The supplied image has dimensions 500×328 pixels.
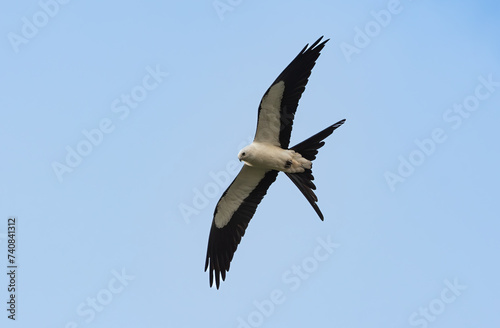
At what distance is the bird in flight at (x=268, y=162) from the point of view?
14.2 meters

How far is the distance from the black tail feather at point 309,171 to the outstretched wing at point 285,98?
443 mm

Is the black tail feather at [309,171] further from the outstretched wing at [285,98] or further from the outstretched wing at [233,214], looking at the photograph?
the outstretched wing at [233,214]

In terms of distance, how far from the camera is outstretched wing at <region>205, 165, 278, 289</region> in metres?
15.4

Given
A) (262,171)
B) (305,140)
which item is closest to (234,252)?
(262,171)

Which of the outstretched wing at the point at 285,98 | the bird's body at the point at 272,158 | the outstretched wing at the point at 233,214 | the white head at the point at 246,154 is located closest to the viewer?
the outstretched wing at the point at 285,98

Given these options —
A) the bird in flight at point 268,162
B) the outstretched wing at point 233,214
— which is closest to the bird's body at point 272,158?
the bird in flight at point 268,162


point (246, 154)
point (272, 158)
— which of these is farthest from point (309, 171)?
point (246, 154)

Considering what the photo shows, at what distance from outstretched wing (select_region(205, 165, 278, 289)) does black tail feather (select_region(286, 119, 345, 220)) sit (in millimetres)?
928

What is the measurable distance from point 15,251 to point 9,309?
1.09 m

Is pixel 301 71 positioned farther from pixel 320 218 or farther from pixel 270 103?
pixel 320 218

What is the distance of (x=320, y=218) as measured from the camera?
46.4 feet

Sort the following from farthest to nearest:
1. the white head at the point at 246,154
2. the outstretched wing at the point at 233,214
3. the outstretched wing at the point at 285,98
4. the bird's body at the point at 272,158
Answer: the outstretched wing at the point at 233,214 < the white head at the point at 246,154 < the bird's body at the point at 272,158 < the outstretched wing at the point at 285,98

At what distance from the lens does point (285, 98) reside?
47.1ft

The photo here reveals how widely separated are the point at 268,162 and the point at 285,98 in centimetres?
117
